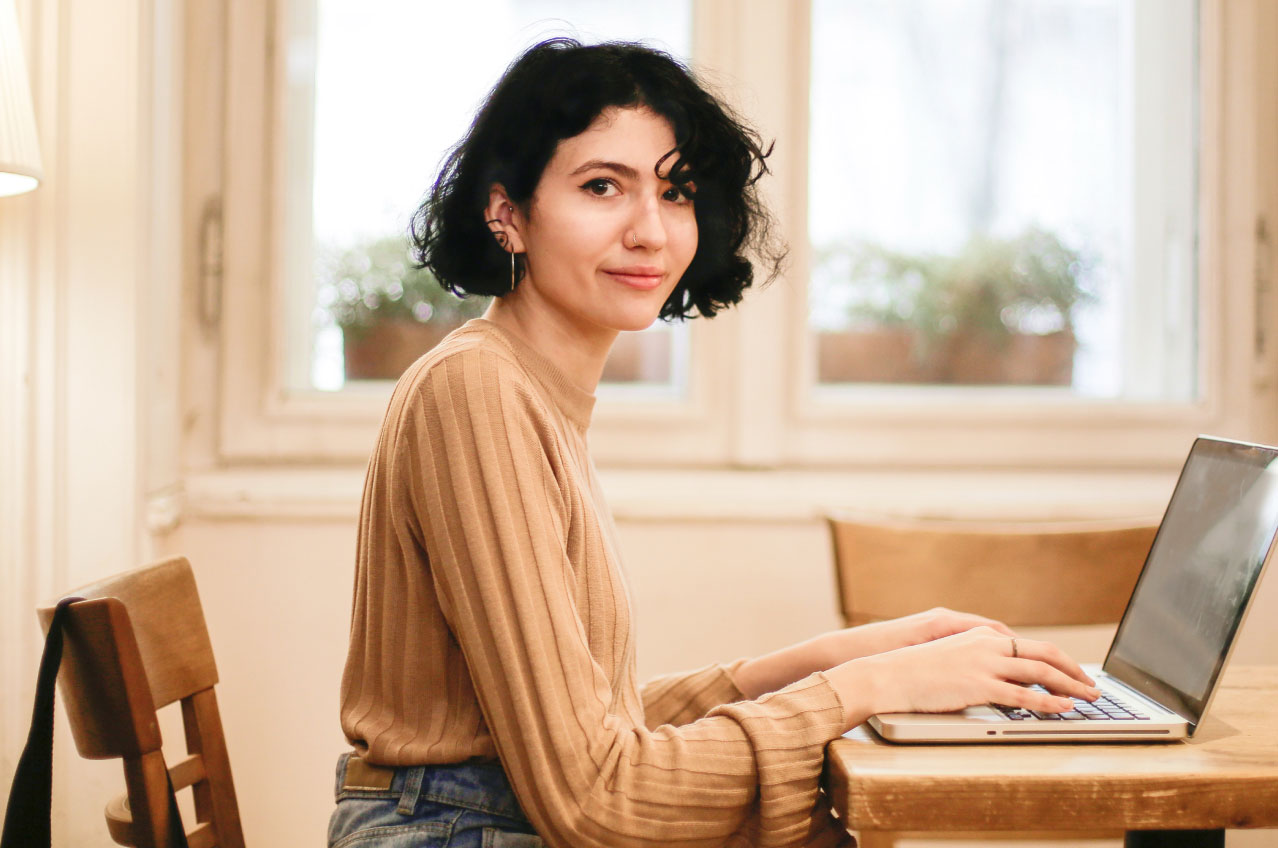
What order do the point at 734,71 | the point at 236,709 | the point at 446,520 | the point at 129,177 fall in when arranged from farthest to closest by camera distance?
1. the point at 734,71
2. the point at 236,709
3. the point at 129,177
4. the point at 446,520

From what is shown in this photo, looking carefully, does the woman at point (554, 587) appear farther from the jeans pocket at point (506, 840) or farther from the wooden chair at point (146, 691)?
the wooden chair at point (146, 691)

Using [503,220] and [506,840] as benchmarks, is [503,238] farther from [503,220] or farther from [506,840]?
[506,840]

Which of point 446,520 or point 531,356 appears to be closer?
point 446,520

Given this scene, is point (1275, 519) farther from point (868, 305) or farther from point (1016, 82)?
point (1016, 82)

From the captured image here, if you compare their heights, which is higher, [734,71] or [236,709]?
[734,71]

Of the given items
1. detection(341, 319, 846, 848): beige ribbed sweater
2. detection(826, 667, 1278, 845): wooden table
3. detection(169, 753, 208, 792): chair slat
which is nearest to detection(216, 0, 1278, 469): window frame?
detection(169, 753, 208, 792): chair slat

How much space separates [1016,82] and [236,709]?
6.11 feet

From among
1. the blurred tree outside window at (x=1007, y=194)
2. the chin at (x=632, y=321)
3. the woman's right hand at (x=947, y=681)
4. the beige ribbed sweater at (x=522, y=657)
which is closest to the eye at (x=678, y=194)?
the chin at (x=632, y=321)

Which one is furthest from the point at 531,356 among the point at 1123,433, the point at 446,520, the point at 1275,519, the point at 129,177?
the point at 1123,433

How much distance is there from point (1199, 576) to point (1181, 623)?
0.15ft

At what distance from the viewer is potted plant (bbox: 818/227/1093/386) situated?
2.17m

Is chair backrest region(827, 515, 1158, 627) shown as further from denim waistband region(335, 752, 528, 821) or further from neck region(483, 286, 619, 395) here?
denim waistband region(335, 752, 528, 821)

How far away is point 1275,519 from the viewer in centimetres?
90

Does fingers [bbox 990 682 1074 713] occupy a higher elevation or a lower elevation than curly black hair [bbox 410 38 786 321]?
lower
